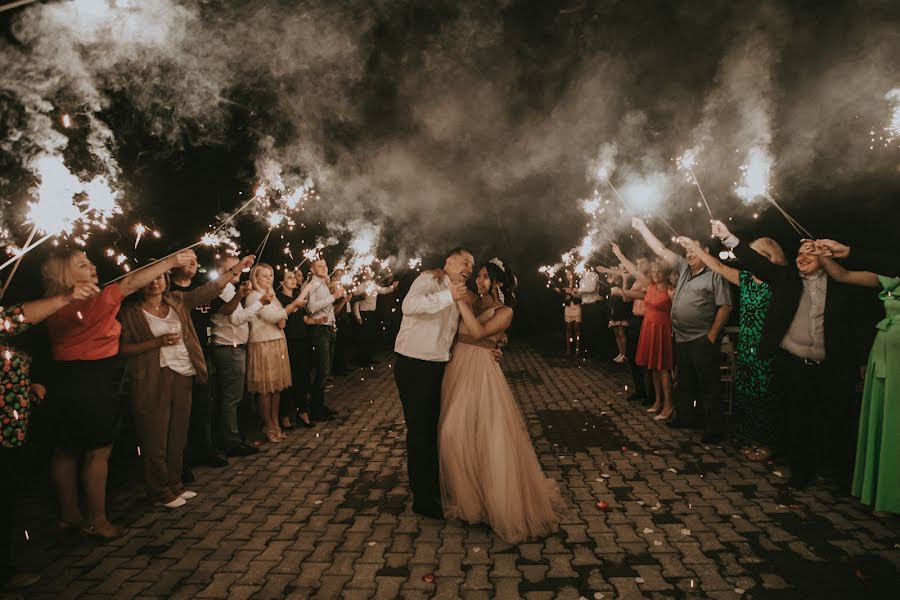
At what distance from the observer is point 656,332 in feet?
27.6

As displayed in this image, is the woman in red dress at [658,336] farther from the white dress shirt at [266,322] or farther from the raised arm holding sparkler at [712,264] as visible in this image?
the white dress shirt at [266,322]

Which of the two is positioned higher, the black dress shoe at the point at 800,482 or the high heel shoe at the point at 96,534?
the black dress shoe at the point at 800,482

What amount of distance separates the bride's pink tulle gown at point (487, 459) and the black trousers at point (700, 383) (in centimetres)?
331

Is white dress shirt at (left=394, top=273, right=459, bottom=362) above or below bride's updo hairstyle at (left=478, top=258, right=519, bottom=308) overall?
below

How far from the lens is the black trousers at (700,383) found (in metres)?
7.09

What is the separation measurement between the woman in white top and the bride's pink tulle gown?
10.8 ft

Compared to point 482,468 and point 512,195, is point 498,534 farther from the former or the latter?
point 512,195

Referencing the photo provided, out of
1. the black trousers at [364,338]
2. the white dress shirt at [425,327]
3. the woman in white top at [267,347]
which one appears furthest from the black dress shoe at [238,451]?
the black trousers at [364,338]

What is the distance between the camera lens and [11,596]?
11.6 feet

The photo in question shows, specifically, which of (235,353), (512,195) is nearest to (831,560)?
(235,353)

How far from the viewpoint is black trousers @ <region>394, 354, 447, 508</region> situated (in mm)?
4832

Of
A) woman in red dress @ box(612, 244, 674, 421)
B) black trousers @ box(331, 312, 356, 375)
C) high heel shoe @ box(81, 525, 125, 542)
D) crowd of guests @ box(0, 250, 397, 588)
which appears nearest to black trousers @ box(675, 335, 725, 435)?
woman in red dress @ box(612, 244, 674, 421)

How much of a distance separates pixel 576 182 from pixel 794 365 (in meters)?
19.4

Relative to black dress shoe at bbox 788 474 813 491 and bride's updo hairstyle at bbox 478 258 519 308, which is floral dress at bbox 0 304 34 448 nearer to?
bride's updo hairstyle at bbox 478 258 519 308
